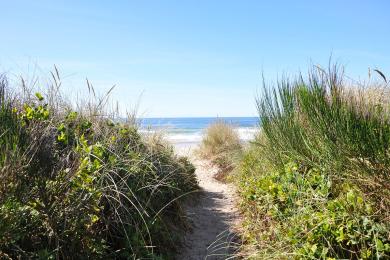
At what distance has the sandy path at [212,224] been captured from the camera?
174 inches

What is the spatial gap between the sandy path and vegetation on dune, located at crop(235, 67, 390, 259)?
36 cm

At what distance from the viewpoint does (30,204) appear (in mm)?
2766

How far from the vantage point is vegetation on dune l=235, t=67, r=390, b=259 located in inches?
118

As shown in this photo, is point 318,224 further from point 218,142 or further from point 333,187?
point 218,142

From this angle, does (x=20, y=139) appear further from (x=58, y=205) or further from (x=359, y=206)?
(x=359, y=206)

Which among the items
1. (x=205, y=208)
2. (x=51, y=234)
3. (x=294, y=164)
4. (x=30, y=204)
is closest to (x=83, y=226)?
(x=51, y=234)

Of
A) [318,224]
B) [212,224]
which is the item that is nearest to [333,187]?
[318,224]

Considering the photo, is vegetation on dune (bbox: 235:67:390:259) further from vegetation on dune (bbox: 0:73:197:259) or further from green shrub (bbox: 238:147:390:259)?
vegetation on dune (bbox: 0:73:197:259)

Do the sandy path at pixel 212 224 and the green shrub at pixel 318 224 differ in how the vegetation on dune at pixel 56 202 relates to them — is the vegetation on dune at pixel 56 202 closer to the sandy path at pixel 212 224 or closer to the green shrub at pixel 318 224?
the sandy path at pixel 212 224

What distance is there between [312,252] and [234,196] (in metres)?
4.31

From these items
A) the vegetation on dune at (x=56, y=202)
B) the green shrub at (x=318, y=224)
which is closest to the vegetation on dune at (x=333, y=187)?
the green shrub at (x=318, y=224)

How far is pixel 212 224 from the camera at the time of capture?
565cm

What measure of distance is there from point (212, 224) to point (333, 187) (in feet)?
7.91

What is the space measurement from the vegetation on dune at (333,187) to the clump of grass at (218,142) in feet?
18.2
